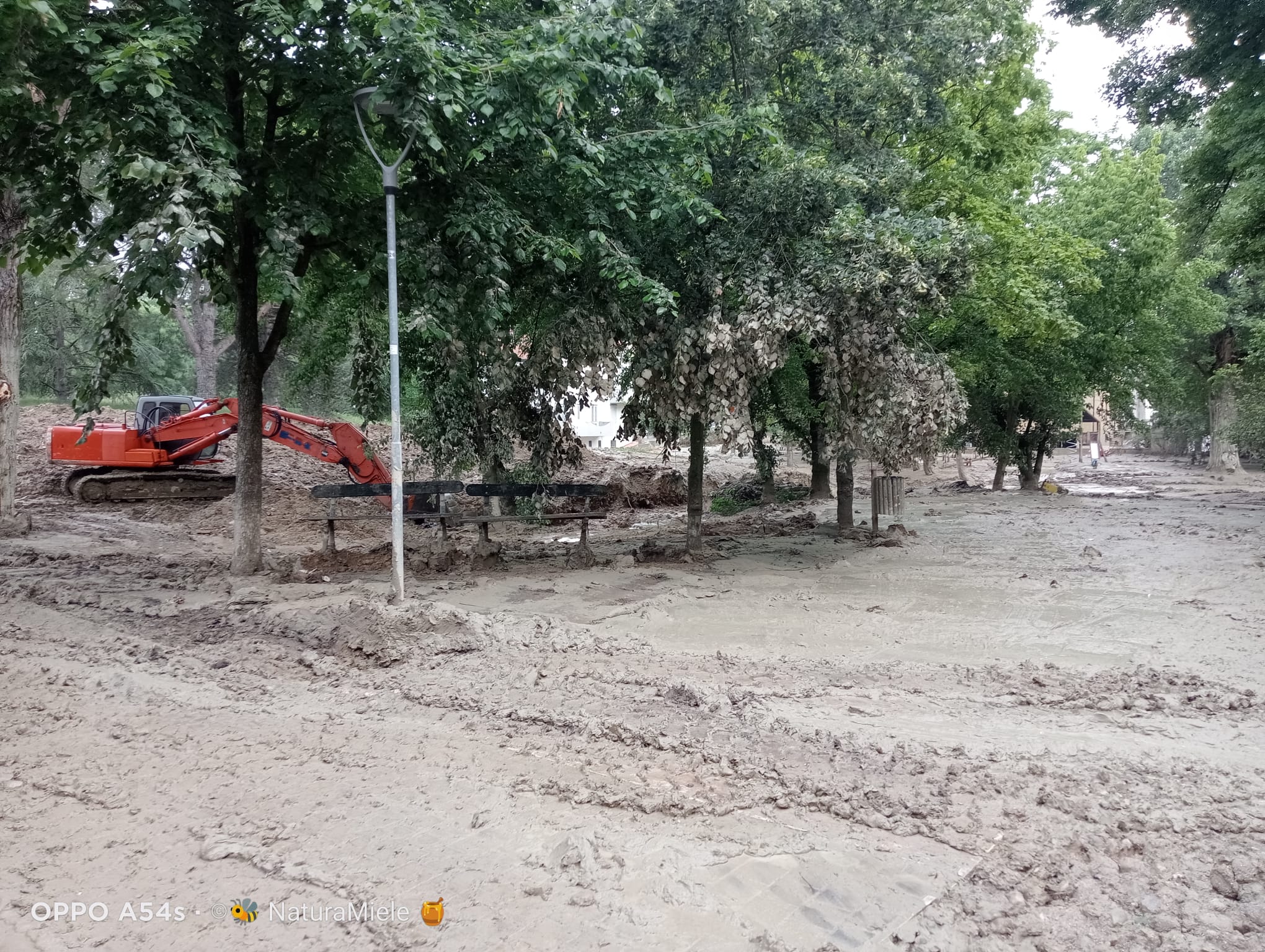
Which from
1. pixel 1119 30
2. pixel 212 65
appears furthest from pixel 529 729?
pixel 1119 30

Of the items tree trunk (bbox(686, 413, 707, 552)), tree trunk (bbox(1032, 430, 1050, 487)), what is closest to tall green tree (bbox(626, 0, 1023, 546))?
tree trunk (bbox(686, 413, 707, 552))

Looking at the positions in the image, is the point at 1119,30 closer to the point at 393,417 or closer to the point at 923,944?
the point at 393,417

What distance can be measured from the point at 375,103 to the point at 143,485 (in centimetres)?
1329

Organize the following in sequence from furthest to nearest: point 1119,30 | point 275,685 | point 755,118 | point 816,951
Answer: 1. point 1119,30
2. point 755,118
3. point 275,685
4. point 816,951

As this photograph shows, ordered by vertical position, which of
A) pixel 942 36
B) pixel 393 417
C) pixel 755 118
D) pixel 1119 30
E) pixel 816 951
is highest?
pixel 1119 30

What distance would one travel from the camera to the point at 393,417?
7730 mm

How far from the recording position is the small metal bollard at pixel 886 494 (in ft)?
46.7

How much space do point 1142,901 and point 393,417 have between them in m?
6.55

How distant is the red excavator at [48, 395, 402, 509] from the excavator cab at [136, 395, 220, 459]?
0.7 inches

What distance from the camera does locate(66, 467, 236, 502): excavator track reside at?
17031 millimetres

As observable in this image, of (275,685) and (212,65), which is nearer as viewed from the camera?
(275,685)

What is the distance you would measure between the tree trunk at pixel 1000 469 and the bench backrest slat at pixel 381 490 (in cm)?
1817

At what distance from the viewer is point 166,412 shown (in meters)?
18.3

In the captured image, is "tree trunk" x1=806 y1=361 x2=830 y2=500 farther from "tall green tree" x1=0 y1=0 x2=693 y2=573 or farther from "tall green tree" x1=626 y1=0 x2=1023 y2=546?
"tall green tree" x1=0 y1=0 x2=693 y2=573
